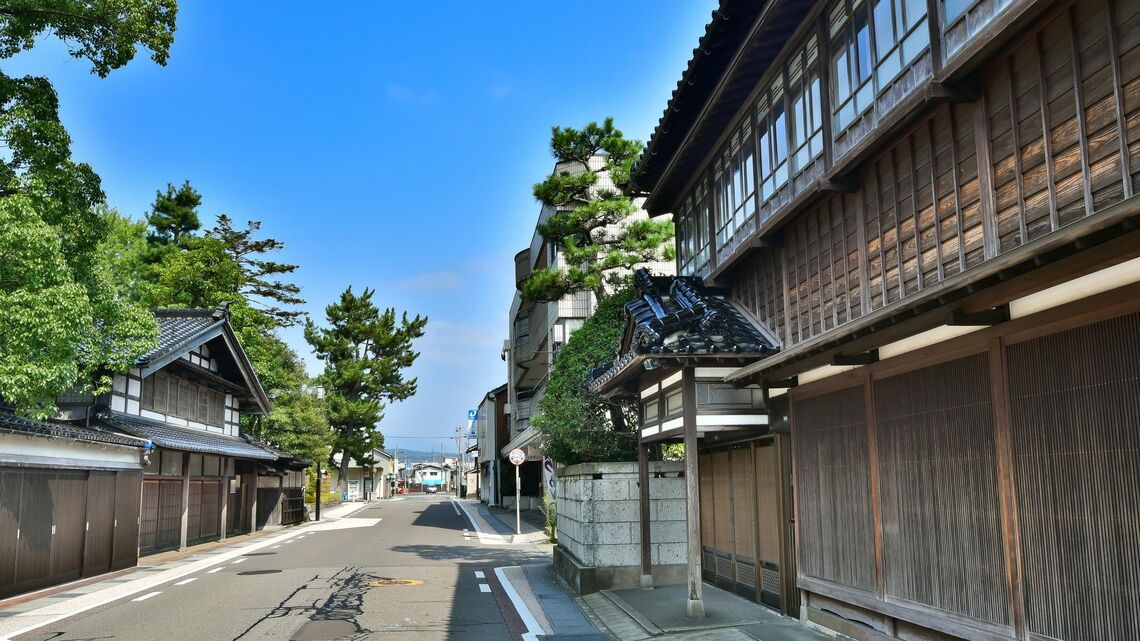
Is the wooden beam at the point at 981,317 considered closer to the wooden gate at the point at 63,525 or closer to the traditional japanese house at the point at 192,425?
the wooden gate at the point at 63,525

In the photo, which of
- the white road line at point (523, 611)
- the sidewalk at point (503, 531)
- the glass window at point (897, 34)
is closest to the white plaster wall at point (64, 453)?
the white road line at point (523, 611)

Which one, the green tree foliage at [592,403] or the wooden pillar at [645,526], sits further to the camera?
the green tree foliage at [592,403]

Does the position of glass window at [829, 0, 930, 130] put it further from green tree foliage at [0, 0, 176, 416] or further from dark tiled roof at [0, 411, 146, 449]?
dark tiled roof at [0, 411, 146, 449]

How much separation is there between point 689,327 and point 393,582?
9.07m

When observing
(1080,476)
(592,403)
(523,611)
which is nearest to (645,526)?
(523,611)

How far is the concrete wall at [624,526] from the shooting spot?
47.2 feet

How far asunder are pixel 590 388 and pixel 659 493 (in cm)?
246

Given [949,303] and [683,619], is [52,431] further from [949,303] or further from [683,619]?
[949,303]

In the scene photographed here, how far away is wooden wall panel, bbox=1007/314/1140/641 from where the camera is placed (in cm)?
526

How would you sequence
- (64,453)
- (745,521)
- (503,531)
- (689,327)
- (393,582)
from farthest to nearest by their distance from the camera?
1. (503,531)
2. (64,453)
3. (393,582)
4. (745,521)
5. (689,327)

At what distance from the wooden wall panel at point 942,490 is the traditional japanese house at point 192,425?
18957 millimetres

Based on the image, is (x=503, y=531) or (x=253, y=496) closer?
(x=503, y=531)

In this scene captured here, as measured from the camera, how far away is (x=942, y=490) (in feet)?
24.1

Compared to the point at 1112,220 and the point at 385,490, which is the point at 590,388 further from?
the point at 385,490
